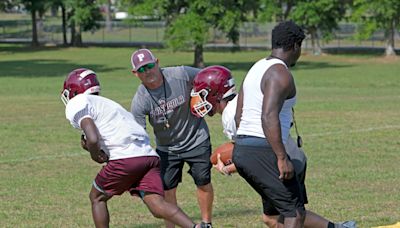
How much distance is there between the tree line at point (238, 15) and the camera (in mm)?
49906

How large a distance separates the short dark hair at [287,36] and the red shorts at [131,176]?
1725 mm

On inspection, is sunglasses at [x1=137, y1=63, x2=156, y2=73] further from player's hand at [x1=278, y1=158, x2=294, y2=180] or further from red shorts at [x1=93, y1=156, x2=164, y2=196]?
player's hand at [x1=278, y1=158, x2=294, y2=180]

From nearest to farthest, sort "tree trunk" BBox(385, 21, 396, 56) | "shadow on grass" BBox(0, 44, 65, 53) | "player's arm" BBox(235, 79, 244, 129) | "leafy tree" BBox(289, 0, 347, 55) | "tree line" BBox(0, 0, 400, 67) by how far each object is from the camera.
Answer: "player's arm" BBox(235, 79, 244, 129) < "tree line" BBox(0, 0, 400, 67) < "leafy tree" BBox(289, 0, 347, 55) < "tree trunk" BBox(385, 21, 396, 56) < "shadow on grass" BBox(0, 44, 65, 53)

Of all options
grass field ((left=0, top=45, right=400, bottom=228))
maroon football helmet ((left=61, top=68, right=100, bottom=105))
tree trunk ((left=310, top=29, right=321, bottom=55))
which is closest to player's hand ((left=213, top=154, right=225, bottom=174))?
maroon football helmet ((left=61, top=68, right=100, bottom=105))

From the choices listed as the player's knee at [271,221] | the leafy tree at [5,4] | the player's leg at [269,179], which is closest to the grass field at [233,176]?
the player's knee at [271,221]

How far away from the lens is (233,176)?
1366cm

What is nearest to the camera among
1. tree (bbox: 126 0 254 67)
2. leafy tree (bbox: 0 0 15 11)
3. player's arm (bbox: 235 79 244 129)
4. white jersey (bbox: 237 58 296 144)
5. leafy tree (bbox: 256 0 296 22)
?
white jersey (bbox: 237 58 296 144)

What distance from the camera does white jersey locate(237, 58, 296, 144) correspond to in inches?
289

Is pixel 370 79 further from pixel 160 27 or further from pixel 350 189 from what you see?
pixel 160 27

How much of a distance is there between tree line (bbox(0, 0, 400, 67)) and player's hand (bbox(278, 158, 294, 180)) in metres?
42.2

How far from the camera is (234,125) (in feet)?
26.0

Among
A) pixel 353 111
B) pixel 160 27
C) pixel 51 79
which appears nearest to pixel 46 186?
pixel 353 111

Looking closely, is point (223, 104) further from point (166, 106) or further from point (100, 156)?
point (100, 156)

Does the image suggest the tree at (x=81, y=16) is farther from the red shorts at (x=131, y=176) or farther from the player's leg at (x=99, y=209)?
the red shorts at (x=131, y=176)
